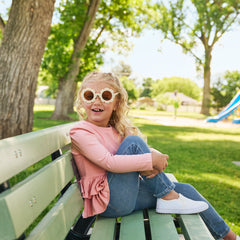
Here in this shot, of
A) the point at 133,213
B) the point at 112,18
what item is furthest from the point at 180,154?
the point at 112,18

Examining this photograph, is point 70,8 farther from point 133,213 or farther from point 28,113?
point 133,213

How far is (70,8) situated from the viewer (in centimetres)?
1120

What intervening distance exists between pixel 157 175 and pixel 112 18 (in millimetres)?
17899

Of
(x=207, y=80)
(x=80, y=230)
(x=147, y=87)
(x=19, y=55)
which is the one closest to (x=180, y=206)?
(x=80, y=230)

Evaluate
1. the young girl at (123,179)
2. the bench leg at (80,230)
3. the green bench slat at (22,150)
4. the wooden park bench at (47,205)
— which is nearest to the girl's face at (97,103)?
the young girl at (123,179)

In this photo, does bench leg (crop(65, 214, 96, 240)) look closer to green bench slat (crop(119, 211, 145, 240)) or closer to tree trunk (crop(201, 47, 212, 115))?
green bench slat (crop(119, 211, 145, 240))

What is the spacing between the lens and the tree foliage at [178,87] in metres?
95.0

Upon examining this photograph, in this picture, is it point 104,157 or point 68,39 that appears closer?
point 104,157

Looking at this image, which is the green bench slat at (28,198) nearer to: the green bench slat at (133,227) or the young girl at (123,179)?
the young girl at (123,179)

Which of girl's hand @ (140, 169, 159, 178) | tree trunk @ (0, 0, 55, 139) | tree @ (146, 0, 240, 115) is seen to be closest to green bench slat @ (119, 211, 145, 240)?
girl's hand @ (140, 169, 159, 178)

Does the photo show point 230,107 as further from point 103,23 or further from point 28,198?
point 28,198

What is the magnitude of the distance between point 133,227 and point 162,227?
167 millimetres

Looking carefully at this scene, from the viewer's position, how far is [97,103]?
2240mm

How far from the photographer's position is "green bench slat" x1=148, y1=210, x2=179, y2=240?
65.8 inches
